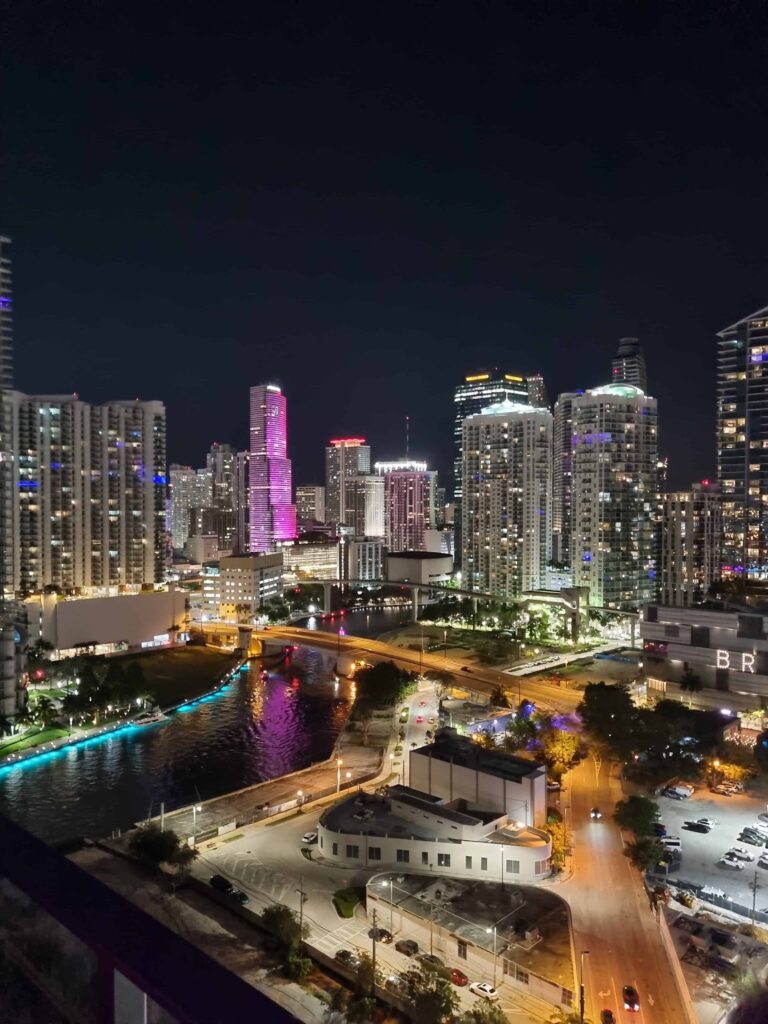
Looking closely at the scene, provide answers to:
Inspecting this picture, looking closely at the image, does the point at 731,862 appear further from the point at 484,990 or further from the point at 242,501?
the point at 242,501

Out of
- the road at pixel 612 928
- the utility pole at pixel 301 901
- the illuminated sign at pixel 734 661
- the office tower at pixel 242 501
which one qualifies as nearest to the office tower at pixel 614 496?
the illuminated sign at pixel 734 661

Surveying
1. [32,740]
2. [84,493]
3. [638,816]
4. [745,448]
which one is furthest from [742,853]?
[745,448]

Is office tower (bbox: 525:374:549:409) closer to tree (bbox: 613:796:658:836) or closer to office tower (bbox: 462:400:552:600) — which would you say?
office tower (bbox: 462:400:552:600)

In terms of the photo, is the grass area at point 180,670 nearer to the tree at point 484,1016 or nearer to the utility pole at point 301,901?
the utility pole at point 301,901

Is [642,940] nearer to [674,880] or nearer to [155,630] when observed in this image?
[674,880]

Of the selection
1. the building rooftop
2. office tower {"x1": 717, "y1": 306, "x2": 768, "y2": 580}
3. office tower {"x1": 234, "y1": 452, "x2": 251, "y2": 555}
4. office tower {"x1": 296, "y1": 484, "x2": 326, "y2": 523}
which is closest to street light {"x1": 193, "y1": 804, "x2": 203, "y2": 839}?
the building rooftop

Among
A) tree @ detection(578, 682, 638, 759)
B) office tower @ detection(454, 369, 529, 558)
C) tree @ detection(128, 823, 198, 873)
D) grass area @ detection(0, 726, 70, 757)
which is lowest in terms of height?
grass area @ detection(0, 726, 70, 757)
